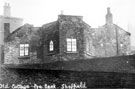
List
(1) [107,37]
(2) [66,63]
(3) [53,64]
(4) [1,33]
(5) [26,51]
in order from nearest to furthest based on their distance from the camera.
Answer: (2) [66,63] → (3) [53,64] → (5) [26,51] → (1) [107,37] → (4) [1,33]

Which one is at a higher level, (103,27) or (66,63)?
(103,27)

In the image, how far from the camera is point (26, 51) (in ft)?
129

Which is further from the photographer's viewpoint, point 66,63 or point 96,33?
point 96,33

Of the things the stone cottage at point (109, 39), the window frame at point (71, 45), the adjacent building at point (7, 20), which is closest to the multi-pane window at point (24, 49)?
the window frame at point (71, 45)

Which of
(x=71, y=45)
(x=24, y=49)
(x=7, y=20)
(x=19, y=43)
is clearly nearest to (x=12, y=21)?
(x=7, y=20)

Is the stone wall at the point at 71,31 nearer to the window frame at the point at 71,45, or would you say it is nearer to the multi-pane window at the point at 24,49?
the window frame at the point at 71,45

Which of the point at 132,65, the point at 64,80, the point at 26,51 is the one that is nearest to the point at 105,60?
the point at 132,65

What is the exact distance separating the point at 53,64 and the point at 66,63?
8.89ft

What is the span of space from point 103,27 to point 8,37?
13196mm

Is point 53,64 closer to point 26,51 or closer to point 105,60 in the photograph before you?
point 105,60

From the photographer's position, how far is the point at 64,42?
3534cm

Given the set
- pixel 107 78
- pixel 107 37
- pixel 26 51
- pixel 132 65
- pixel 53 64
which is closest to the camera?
pixel 107 78

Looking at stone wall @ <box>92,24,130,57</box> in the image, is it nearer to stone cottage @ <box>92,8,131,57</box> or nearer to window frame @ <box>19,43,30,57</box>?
stone cottage @ <box>92,8,131,57</box>

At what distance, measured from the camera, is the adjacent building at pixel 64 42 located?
116ft
